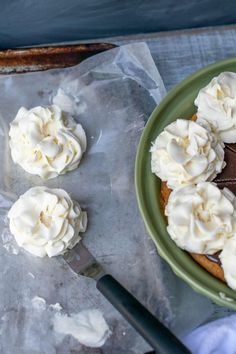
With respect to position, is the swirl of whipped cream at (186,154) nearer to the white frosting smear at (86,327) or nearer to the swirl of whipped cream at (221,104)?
the swirl of whipped cream at (221,104)

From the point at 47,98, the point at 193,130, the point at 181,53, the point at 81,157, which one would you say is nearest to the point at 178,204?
the point at 193,130

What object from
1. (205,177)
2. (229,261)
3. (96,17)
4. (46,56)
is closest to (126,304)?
(229,261)

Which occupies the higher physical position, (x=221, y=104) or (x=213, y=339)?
(x=221, y=104)

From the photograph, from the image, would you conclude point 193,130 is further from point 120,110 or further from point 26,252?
point 26,252

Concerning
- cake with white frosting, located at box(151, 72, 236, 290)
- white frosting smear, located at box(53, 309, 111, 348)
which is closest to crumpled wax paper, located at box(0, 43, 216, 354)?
white frosting smear, located at box(53, 309, 111, 348)

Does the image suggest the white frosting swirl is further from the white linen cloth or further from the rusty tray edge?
the rusty tray edge

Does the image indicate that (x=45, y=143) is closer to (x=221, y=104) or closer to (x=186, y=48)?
(x=221, y=104)
